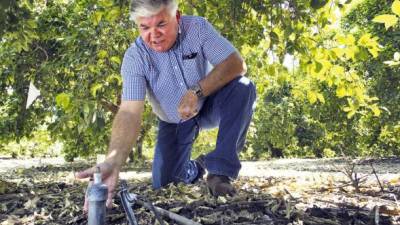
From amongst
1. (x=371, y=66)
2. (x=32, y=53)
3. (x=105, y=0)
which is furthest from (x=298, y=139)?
(x=105, y=0)

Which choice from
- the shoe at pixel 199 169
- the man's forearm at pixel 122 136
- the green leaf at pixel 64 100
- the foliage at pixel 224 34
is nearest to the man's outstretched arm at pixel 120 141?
the man's forearm at pixel 122 136

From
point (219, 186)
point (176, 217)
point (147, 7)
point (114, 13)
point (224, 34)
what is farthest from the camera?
point (224, 34)

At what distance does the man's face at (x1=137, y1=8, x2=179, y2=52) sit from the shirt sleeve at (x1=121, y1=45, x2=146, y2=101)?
11 centimetres

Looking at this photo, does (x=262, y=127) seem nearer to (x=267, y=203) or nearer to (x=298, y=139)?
(x=298, y=139)

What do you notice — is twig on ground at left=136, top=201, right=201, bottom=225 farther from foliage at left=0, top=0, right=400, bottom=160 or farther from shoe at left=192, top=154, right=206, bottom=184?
shoe at left=192, top=154, right=206, bottom=184

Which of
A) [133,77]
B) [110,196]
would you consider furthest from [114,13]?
[110,196]

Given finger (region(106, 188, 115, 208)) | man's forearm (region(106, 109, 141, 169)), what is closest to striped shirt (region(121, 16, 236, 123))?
man's forearm (region(106, 109, 141, 169))

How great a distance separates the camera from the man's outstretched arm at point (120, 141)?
2043mm

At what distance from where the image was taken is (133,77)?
2.88 m

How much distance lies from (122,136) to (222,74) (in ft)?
2.55

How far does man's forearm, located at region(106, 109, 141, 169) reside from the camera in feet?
7.23

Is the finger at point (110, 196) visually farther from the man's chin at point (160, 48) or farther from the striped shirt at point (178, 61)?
the man's chin at point (160, 48)

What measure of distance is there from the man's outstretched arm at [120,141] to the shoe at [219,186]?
556mm

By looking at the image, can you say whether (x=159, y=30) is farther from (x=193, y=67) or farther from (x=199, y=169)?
(x=199, y=169)
